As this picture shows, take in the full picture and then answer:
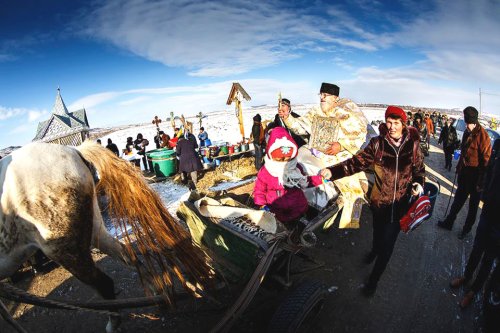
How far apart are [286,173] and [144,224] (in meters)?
1.78

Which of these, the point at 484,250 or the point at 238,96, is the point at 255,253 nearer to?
the point at 484,250

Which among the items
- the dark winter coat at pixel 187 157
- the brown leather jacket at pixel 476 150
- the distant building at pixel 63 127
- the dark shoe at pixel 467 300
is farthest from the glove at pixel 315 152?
the distant building at pixel 63 127

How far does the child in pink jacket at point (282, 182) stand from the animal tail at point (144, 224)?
1.16m

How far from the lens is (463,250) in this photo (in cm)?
388

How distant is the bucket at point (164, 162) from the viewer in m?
9.31

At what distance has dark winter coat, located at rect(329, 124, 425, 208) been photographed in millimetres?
2764

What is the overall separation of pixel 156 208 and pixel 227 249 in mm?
850

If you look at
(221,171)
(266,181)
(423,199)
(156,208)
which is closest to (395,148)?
(423,199)

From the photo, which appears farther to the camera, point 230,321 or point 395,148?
point 395,148

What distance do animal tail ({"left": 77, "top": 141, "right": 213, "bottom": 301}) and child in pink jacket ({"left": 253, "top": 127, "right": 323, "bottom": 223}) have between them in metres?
1.16

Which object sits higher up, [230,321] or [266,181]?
[266,181]

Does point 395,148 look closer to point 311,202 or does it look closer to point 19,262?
point 311,202

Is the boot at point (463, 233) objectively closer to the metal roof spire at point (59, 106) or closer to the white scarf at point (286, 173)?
the white scarf at point (286, 173)

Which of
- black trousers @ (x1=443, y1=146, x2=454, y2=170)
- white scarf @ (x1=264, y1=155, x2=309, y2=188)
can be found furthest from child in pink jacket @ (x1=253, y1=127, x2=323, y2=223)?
black trousers @ (x1=443, y1=146, x2=454, y2=170)
